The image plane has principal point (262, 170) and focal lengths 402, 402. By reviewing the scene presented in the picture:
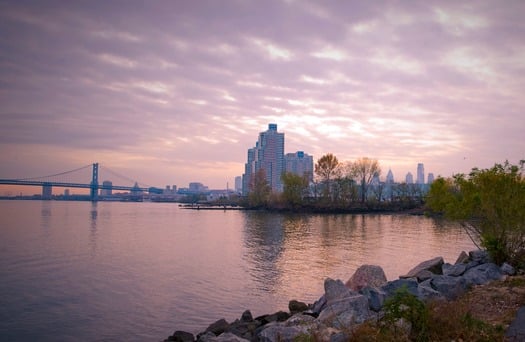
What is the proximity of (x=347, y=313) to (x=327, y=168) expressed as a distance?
10204 centimetres

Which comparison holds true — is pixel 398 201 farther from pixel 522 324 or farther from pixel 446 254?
pixel 522 324

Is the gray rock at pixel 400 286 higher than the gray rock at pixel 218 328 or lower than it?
higher

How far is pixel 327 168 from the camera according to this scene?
368 feet

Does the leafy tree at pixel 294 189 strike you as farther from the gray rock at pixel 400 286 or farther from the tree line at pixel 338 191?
the gray rock at pixel 400 286

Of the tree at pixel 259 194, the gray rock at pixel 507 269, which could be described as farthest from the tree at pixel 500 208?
the tree at pixel 259 194

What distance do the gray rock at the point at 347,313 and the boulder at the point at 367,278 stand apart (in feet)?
13.0

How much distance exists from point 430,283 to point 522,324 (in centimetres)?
655

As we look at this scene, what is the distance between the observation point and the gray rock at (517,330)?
26.8 feet

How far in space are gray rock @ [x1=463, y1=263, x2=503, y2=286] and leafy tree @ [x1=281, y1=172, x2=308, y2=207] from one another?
319 feet

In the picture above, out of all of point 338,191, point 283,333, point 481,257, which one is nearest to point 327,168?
point 338,191

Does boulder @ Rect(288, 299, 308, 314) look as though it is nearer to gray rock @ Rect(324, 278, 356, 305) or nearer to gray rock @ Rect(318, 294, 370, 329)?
gray rock @ Rect(324, 278, 356, 305)

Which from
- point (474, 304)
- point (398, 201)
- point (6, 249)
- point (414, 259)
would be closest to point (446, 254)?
point (414, 259)

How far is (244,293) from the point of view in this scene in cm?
2025

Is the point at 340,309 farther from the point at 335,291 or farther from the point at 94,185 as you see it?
the point at 94,185
